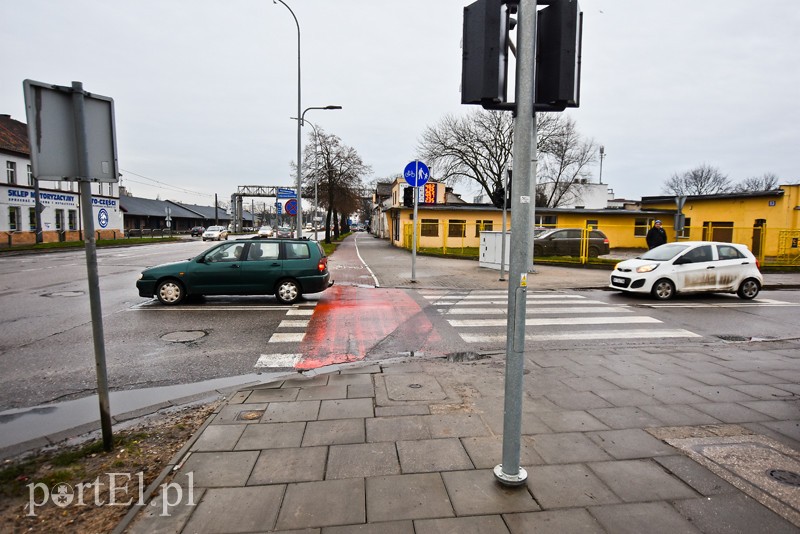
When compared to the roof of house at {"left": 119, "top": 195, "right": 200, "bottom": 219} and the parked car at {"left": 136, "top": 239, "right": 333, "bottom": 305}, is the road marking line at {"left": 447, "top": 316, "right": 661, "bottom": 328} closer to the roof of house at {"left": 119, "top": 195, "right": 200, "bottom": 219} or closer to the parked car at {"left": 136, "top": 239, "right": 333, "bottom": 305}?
the parked car at {"left": 136, "top": 239, "right": 333, "bottom": 305}

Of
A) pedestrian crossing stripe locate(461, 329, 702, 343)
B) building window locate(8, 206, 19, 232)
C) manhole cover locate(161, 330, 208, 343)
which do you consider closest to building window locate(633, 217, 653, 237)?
pedestrian crossing stripe locate(461, 329, 702, 343)

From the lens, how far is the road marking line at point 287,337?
7.48m

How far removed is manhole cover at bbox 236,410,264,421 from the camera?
13.8 ft

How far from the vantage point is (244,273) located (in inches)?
417

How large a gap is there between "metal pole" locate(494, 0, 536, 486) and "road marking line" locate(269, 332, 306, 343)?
17.0 feet

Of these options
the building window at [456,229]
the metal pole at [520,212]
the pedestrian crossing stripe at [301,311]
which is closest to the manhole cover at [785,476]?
the metal pole at [520,212]

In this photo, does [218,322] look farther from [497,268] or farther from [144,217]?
[144,217]

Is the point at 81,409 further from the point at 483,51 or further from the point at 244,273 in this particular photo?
the point at 244,273

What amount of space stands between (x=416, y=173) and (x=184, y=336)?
8751mm

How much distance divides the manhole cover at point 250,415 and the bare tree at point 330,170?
3488cm

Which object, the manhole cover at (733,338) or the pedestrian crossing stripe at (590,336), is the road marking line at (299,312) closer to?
the pedestrian crossing stripe at (590,336)

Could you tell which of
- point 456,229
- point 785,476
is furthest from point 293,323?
point 456,229

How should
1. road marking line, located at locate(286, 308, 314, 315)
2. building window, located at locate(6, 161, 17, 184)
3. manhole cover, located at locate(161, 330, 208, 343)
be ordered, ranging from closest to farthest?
manhole cover, located at locate(161, 330, 208, 343) < road marking line, located at locate(286, 308, 314, 315) < building window, located at locate(6, 161, 17, 184)

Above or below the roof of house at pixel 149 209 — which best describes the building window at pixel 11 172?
above
